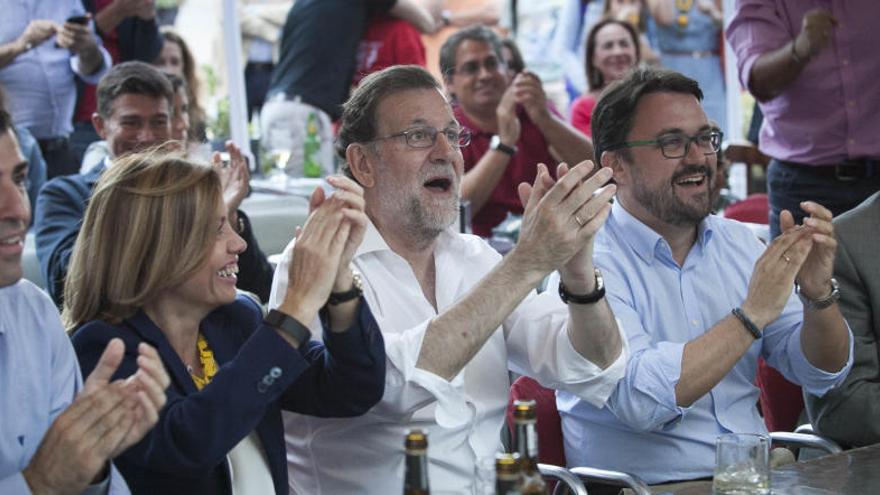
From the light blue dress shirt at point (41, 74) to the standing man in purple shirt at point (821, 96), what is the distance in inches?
109

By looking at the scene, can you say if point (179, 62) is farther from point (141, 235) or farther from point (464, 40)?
point (141, 235)

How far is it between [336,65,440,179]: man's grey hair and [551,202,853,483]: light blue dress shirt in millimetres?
596

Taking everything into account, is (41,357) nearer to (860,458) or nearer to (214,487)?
(214,487)

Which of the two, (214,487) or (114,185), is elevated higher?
(114,185)

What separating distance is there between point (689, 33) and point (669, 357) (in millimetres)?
6050

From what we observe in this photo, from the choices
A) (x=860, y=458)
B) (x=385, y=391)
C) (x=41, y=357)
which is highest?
(x=41, y=357)

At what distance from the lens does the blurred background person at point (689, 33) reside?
335 inches

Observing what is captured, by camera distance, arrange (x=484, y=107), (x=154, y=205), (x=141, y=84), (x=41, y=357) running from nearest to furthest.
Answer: (x=41, y=357)
(x=154, y=205)
(x=141, y=84)
(x=484, y=107)

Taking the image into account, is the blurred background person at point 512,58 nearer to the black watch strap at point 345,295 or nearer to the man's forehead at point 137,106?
the man's forehead at point 137,106

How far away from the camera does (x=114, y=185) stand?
241cm

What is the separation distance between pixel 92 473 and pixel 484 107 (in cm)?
370

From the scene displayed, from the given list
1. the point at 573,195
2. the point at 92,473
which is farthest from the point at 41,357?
the point at 573,195

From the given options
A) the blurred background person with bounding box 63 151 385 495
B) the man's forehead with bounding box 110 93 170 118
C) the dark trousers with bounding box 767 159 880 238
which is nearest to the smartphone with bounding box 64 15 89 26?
the man's forehead with bounding box 110 93 170 118

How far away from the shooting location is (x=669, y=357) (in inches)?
112
